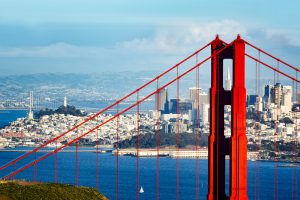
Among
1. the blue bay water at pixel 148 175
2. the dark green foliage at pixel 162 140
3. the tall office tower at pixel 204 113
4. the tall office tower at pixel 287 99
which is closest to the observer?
the blue bay water at pixel 148 175

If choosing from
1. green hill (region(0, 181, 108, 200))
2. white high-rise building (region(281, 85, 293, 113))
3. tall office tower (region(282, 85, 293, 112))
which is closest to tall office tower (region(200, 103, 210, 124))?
white high-rise building (region(281, 85, 293, 113))

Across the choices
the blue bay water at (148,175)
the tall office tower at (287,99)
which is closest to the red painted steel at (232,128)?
the blue bay water at (148,175)

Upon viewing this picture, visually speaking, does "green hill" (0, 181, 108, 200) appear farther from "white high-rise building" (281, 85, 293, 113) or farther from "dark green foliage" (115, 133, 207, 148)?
"dark green foliage" (115, 133, 207, 148)

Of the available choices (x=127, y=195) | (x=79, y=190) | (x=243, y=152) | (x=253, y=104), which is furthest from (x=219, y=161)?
(x=253, y=104)

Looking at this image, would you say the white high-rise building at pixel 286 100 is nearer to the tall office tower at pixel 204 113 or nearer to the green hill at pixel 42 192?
the tall office tower at pixel 204 113

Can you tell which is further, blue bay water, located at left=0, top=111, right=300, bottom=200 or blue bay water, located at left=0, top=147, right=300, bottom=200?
blue bay water, located at left=0, top=147, right=300, bottom=200
